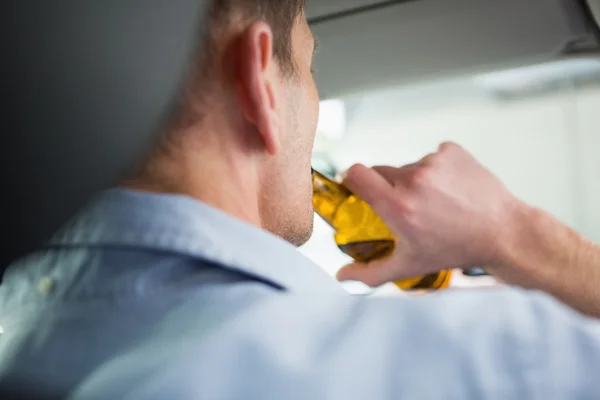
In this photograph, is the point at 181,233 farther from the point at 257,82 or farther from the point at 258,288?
the point at 257,82

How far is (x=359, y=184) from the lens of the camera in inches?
29.1

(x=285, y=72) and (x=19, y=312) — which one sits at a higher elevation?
(x=285, y=72)

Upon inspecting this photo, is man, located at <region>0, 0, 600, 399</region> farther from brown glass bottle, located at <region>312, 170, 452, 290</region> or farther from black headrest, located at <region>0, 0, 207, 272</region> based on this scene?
brown glass bottle, located at <region>312, 170, 452, 290</region>

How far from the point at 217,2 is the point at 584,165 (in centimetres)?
138

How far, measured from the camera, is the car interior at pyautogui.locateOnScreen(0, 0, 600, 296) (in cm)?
38

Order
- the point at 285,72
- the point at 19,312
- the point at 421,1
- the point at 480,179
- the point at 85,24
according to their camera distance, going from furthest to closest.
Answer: the point at 421,1 < the point at 480,179 < the point at 285,72 < the point at 19,312 < the point at 85,24

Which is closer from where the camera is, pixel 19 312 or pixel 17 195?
pixel 17 195

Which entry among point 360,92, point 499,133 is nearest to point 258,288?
point 360,92

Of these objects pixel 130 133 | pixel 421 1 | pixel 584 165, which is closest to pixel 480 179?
pixel 421 1

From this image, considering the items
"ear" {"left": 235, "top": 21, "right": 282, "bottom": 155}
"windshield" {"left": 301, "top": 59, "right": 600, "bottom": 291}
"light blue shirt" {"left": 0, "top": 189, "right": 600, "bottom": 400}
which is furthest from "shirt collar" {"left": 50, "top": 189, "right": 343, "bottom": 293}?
"windshield" {"left": 301, "top": 59, "right": 600, "bottom": 291}

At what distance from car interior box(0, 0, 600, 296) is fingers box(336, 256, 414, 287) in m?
0.42

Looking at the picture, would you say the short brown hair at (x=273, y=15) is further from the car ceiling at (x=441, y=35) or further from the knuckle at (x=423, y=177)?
the car ceiling at (x=441, y=35)

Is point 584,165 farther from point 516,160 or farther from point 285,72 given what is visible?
point 285,72

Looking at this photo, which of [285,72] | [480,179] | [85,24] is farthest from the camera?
[480,179]
